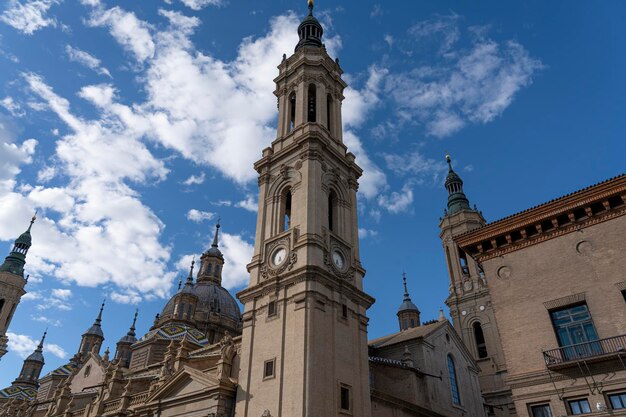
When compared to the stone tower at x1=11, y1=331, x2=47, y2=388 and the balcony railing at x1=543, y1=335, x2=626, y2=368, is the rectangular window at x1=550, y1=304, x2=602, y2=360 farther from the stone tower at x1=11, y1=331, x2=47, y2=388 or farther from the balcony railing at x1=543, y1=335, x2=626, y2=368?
the stone tower at x1=11, y1=331, x2=47, y2=388

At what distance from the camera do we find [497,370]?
144 ft

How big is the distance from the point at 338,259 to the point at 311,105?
1269 centimetres

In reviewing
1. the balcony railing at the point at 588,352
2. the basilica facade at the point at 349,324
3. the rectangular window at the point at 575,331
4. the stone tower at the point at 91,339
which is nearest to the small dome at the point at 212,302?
the basilica facade at the point at 349,324

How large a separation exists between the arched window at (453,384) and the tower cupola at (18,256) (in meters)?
66.7

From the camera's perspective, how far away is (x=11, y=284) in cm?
7188

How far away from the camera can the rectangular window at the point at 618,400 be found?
50.1 feet

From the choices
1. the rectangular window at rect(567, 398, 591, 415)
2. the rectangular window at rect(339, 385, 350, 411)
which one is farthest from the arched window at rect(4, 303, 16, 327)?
the rectangular window at rect(567, 398, 591, 415)

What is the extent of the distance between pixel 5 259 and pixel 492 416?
72.9 meters

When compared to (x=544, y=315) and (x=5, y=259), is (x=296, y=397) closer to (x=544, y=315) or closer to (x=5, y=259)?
(x=544, y=315)

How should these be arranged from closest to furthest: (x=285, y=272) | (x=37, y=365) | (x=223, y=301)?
(x=285, y=272) → (x=223, y=301) → (x=37, y=365)

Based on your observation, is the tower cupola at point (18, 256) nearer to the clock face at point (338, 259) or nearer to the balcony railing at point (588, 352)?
the clock face at point (338, 259)

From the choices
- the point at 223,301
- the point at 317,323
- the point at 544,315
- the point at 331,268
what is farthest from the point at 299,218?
the point at 223,301

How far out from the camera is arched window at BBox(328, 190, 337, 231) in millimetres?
30156

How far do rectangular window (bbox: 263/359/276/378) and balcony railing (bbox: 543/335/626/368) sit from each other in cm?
1239
